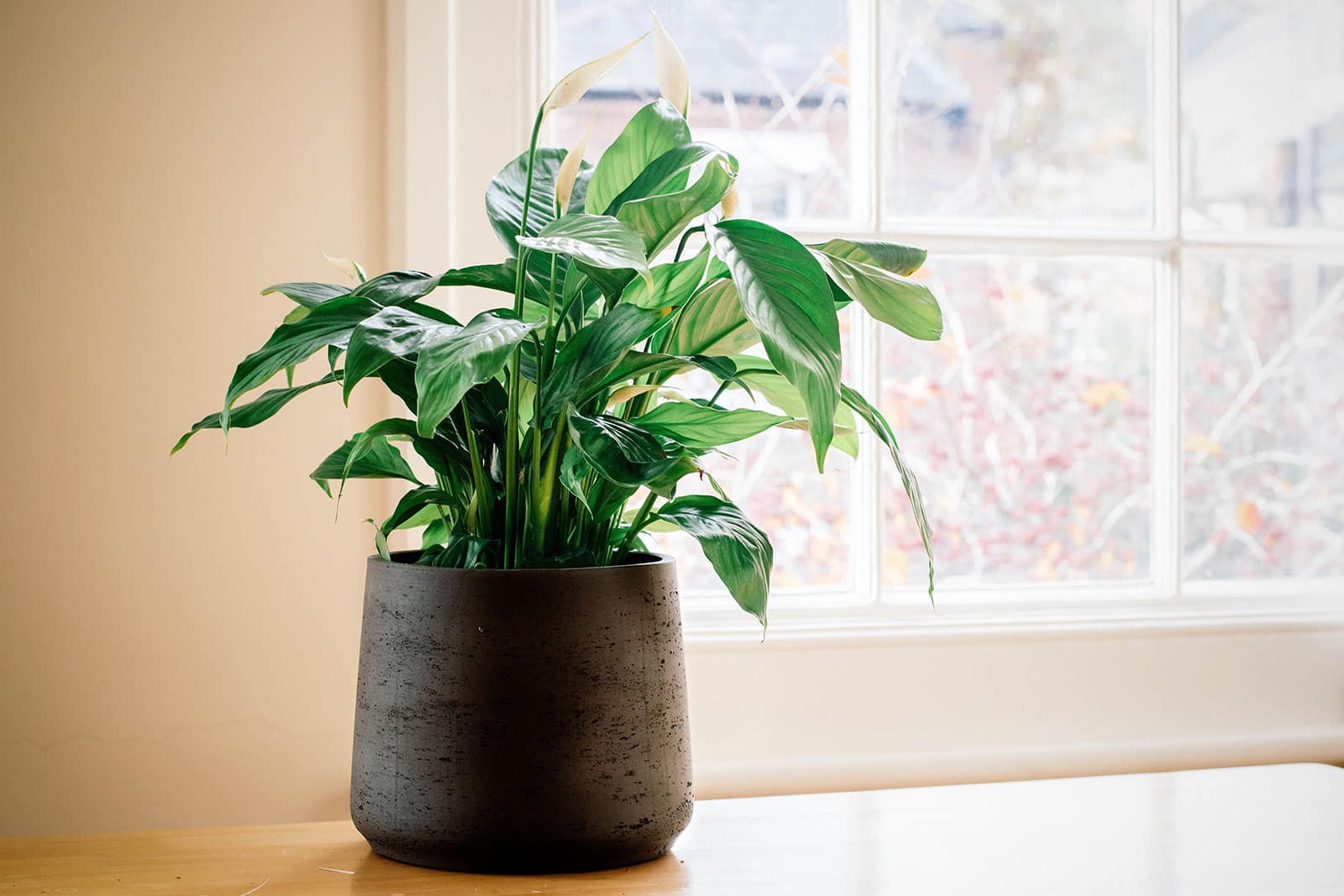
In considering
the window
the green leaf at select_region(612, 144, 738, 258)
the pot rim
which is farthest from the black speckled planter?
the window

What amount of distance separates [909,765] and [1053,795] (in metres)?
0.50

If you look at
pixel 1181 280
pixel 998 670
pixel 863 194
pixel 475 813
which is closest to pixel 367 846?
pixel 475 813

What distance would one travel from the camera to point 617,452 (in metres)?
0.65

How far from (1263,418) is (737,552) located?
1.35 metres

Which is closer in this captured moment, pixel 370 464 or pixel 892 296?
pixel 892 296

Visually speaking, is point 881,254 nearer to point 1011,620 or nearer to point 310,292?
point 310,292

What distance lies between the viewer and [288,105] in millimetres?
1329

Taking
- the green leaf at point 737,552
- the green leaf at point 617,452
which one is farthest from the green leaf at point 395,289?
the green leaf at point 737,552

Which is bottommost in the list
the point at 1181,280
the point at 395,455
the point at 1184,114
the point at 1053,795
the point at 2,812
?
the point at 2,812

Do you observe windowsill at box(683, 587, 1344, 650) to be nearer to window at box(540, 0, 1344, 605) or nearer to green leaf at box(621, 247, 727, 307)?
window at box(540, 0, 1344, 605)

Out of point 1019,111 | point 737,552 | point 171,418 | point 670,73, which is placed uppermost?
point 1019,111

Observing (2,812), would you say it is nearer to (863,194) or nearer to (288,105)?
(288,105)

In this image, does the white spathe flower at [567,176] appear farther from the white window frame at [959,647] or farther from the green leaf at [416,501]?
the white window frame at [959,647]

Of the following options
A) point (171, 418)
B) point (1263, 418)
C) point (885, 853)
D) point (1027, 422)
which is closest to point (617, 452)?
point (885, 853)
